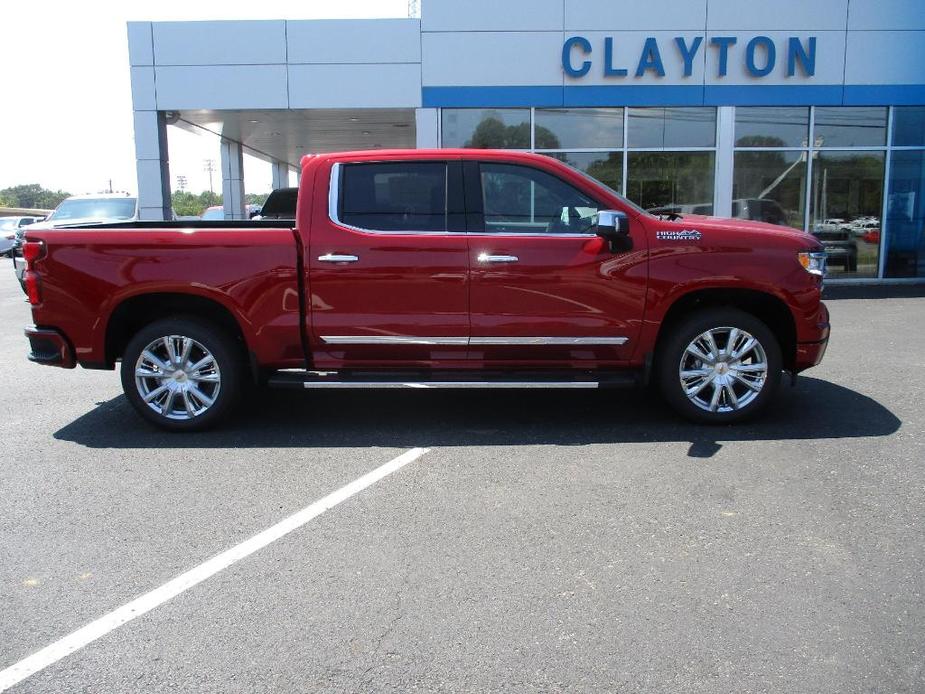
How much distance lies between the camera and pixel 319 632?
3152mm

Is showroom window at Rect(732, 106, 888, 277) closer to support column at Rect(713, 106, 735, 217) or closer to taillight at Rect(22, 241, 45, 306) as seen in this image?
support column at Rect(713, 106, 735, 217)

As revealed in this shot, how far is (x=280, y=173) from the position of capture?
32406 mm

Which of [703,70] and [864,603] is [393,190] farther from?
[703,70]

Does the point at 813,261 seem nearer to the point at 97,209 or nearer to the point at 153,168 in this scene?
the point at 153,168

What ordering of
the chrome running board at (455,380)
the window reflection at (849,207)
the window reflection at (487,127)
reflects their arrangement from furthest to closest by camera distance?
the window reflection at (849,207) < the window reflection at (487,127) < the chrome running board at (455,380)

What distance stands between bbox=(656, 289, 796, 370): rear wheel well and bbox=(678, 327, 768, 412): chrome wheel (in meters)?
0.23

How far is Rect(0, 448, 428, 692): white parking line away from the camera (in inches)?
116

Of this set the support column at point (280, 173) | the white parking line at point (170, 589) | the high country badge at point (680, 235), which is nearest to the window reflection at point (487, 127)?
the high country badge at point (680, 235)

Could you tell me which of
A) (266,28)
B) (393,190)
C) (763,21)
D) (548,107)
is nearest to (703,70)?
(763,21)

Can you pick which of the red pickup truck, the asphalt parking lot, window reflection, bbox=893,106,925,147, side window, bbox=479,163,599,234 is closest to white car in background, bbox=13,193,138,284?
the asphalt parking lot

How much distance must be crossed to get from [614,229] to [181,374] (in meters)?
3.25

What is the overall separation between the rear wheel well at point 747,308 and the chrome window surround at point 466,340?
1.48ft

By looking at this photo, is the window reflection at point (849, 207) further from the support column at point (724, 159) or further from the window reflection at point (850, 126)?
the support column at point (724, 159)

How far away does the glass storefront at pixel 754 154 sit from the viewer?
47.3 feet
